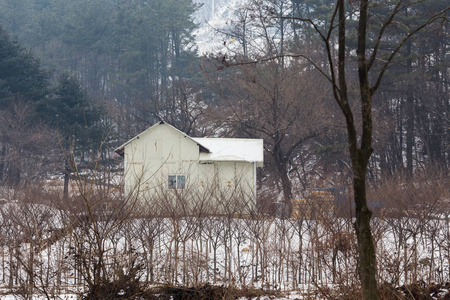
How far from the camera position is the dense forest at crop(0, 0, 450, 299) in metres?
26.7

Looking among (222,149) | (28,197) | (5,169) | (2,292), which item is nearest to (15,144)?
Result: (5,169)

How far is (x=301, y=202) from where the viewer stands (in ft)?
51.1

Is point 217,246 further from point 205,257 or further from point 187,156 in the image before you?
point 187,156

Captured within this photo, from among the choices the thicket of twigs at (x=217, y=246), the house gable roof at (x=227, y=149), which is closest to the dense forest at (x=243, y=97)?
the thicket of twigs at (x=217, y=246)

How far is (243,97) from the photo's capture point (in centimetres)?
3466

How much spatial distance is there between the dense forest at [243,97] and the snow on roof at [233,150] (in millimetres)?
2341

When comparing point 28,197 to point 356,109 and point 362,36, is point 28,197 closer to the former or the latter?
point 362,36

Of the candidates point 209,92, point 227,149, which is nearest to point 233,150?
point 227,149

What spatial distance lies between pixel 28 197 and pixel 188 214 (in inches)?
217

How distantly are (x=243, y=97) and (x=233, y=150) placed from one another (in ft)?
36.0

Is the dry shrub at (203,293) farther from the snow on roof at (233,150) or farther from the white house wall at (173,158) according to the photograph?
the snow on roof at (233,150)

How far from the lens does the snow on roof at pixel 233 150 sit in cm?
2356

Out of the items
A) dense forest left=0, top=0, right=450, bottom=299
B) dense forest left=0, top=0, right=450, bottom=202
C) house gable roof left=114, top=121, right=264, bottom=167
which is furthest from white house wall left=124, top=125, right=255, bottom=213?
dense forest left=0, top=0, right=450, bottom=202

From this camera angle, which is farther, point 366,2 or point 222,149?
point 222,149
